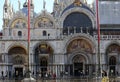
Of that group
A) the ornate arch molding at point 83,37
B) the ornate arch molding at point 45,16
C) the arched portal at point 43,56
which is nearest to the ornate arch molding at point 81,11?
the ornate arch molding at point 45,16

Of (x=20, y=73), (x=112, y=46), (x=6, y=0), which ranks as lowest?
(x=20, y=73)

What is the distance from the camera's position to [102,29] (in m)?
78.9

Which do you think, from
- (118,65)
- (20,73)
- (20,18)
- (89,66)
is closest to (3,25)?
(20,18)

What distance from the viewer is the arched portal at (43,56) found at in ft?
245

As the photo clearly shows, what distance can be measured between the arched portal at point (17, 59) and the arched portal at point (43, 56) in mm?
2607

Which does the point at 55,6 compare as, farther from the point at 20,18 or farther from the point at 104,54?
the point at 104,54

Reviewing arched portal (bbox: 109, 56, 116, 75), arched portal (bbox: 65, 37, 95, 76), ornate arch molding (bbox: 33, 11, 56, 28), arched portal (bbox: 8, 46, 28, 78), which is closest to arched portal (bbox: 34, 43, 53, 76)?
arched portal (bbox: 8, 46, 28, 78)

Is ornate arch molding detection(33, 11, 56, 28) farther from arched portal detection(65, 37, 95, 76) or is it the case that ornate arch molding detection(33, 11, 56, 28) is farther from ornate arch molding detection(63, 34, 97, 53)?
arched portal detection(65, 37, 95, 76)

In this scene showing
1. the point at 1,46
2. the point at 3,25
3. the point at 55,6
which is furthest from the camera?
the point at 55,6

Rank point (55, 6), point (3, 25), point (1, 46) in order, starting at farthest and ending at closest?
point (55, 6)
point (3, 25)
point (1, 46)

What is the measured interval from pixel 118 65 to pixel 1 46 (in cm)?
2378

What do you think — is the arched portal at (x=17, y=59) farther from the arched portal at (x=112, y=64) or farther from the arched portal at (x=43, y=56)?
the arched portal at (x=112, y=64)

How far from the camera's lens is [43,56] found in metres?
75.2

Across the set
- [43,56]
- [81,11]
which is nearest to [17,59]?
[43,56]
